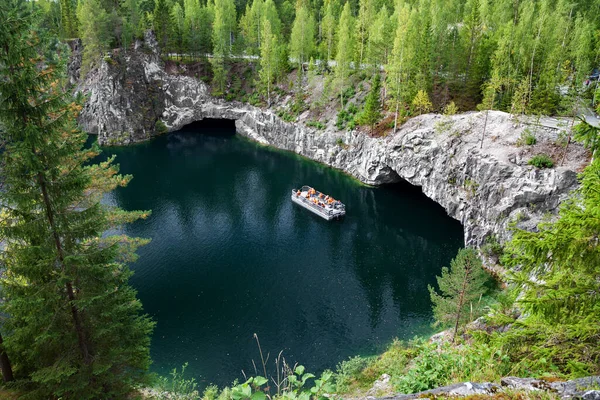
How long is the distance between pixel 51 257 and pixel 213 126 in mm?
69016

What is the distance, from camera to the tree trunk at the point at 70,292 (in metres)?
12.9

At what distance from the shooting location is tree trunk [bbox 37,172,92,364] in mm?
12891

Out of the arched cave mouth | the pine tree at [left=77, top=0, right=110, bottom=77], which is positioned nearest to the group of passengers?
the arched cave mouth

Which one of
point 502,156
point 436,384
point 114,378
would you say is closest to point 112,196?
point 114,378

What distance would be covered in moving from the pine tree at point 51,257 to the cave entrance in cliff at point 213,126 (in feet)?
205

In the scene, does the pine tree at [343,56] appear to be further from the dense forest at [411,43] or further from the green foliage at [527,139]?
the green foliage at [527,139]

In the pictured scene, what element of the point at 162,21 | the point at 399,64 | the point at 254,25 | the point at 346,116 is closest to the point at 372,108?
the point at 399,64

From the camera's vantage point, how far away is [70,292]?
1383 cm

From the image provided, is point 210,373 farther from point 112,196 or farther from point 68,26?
point 68,26

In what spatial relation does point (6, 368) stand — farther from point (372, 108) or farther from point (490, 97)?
point (372, 108)

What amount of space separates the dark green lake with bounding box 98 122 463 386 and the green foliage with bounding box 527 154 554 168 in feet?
32.9

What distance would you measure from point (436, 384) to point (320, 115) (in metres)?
55.1

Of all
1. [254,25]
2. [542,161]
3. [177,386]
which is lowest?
[177,386]

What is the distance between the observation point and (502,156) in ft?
111
